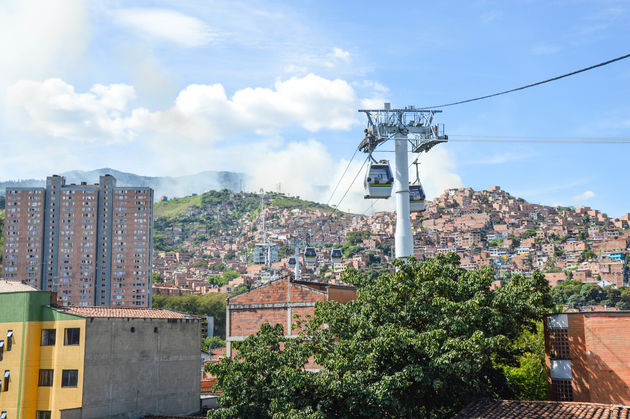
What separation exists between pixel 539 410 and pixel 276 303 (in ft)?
52.5

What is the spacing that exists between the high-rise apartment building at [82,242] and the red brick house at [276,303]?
9499 centimetres

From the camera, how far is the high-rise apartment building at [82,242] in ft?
396

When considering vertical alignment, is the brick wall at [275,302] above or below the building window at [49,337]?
above

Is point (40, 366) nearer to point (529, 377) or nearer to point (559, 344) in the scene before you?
point (529, 377)

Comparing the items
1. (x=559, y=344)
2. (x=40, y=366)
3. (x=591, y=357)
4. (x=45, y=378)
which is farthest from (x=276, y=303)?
(x=591, y=357)

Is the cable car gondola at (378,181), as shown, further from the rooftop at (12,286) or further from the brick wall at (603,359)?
the rooftop at (12,286)

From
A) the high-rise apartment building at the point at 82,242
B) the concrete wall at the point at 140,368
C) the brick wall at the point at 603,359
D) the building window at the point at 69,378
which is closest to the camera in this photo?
the brick wall at the point at 603,359

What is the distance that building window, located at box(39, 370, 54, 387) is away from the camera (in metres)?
27.3

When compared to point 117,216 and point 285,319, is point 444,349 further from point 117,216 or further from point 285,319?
point 117,216

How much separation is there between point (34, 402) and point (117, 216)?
102 m

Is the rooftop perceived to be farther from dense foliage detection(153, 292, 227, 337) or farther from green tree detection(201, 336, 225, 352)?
dense foliage detection(153, 292, 227, 337)

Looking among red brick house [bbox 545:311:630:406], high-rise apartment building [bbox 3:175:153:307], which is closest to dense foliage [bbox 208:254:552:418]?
red brick house [bbox 545:311:630:406]

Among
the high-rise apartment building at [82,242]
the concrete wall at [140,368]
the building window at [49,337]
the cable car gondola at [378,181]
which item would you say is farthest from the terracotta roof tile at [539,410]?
the high-rise apartment building at [82,242]

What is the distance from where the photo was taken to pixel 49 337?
27.6m
